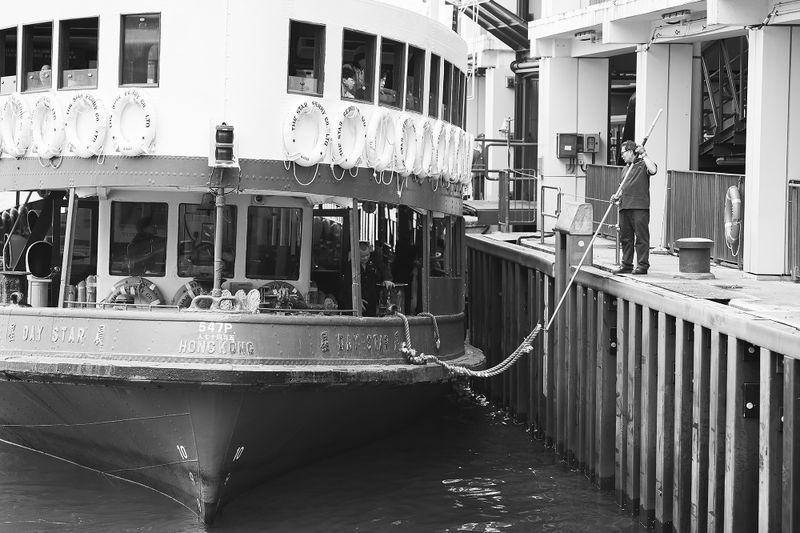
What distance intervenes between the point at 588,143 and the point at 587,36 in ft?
8.09

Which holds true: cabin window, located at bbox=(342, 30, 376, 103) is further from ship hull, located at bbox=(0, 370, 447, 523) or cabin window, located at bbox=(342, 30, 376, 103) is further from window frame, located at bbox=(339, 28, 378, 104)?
ship hull, located at bbox=(0, 370, 447, 523)

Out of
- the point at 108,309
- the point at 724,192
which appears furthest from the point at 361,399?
Result: the point at 724,192

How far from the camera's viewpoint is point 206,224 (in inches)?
576

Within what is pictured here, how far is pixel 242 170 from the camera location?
1353 centimetres

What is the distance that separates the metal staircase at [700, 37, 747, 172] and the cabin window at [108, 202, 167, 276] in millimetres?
14848

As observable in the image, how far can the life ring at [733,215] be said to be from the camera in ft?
61.8

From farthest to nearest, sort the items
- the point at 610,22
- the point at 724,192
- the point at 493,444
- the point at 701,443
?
the point at 610,22 → the point at 724,192 → the point at 493,444 → the point at 701,443

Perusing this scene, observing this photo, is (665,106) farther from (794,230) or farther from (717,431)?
(717,431)

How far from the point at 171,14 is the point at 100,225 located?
8.65ft

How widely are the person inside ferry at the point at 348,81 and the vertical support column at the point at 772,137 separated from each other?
21.2 ft

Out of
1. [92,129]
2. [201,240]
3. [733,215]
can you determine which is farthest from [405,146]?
[733,215]

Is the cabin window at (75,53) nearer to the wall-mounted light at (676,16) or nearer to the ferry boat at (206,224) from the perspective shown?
the ferry boat at (206,224)

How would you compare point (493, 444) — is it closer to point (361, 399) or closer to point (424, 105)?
point (361, 399)

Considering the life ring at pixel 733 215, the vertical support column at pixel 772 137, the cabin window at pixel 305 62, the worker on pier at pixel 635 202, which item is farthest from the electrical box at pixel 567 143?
the cabin window at pixel 305 62
